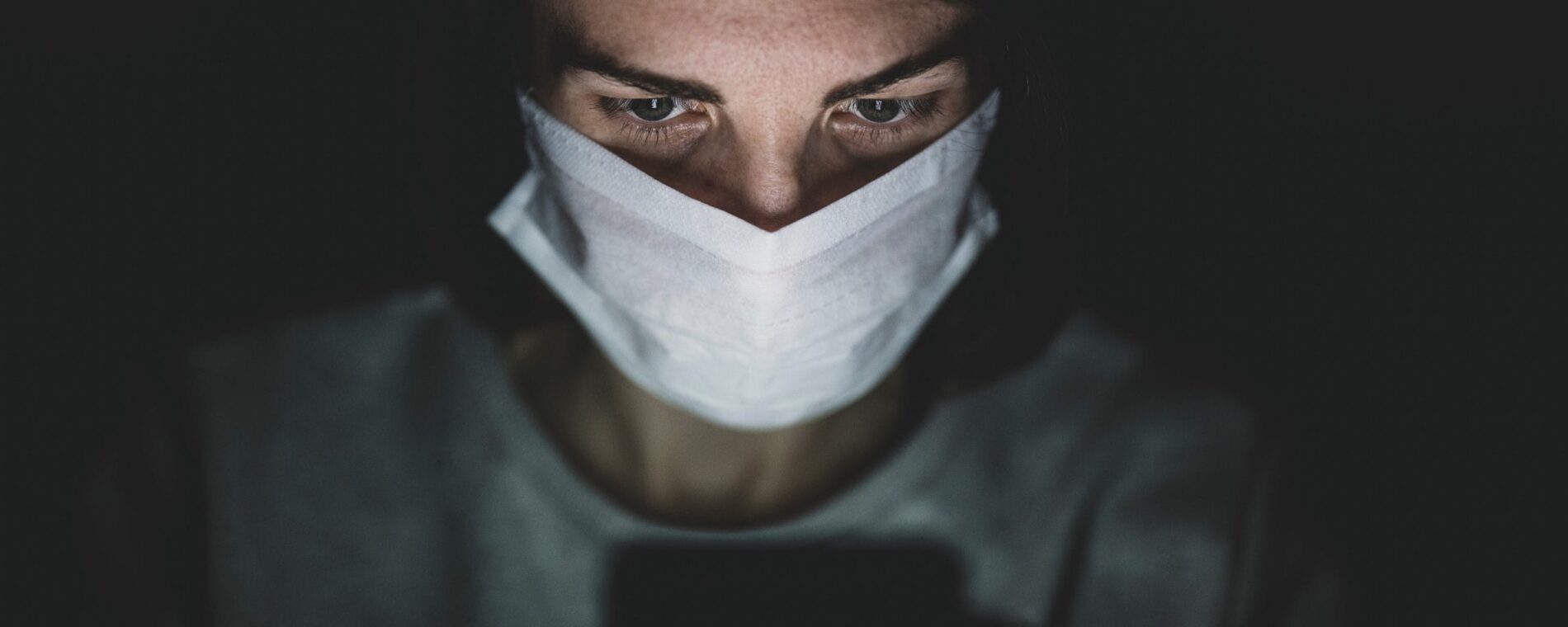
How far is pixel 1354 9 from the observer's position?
1.85 metres

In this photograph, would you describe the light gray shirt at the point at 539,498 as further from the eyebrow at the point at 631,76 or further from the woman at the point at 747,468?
the eyebrow at the point at 631,76

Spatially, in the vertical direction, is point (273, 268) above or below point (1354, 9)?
below

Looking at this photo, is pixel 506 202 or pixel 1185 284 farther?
pixel 1185 284

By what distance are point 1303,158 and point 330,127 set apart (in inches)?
74.8

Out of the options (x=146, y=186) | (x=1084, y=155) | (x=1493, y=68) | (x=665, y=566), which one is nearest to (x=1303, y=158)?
(x=1493, y=68)

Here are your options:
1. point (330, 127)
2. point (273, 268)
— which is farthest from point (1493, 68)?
point (273, 268)

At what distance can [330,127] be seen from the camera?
1872mm

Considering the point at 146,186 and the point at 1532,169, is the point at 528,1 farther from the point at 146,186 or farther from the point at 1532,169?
the point at 1532,169

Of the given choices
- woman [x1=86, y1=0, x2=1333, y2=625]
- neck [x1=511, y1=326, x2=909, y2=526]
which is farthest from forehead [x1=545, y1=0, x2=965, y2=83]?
neck [x1=511, y1=326, x2=909, y2=526]

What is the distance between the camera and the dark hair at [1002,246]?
3.33 feet

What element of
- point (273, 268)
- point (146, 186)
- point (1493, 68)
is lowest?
point (273, 268)

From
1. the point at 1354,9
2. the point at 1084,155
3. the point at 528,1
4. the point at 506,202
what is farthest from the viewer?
the point at 1354,9

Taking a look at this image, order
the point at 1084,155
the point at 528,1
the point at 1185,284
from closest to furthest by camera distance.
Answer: the point at 528,1, the point at 1084,155, the point at 1185,284

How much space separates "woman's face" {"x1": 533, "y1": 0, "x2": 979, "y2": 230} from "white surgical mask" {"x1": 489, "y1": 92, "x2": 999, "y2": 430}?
3 centimetres
